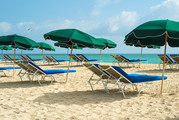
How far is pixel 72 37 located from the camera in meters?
5.88

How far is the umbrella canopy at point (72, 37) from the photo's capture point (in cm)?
593

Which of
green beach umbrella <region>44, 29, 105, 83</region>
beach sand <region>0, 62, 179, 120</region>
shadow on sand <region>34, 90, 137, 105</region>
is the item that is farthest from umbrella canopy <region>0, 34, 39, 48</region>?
shadow on sand <region>34, 90, 137, 105</region>

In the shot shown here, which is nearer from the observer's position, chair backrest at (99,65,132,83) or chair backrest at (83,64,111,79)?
chair backrest at (99,65,132,83)

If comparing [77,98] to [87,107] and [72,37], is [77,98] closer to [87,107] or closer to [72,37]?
[87,107]

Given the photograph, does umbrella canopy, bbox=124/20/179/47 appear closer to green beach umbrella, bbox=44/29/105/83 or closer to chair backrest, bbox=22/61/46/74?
green beach umbrella, bbox=44/29/105/83

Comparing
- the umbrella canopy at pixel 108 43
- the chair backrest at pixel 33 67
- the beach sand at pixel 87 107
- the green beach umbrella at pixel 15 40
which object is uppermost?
the umbrella canopy at pixel 108 43

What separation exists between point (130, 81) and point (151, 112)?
1.24 m

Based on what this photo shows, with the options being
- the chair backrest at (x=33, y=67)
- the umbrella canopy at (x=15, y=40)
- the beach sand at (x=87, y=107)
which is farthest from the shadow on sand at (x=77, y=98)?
the umbrella canopy at (x=15, y=40)

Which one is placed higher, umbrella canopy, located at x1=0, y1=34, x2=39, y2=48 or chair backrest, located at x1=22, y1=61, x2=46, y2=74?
umbrella canopy, located at x1=0, y1=34, x2=39, y2=48

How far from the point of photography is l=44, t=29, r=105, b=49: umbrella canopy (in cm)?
593

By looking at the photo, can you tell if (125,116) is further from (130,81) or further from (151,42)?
(151,42)

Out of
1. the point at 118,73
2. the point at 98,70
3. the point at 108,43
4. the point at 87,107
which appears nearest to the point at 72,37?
the point at 98,70

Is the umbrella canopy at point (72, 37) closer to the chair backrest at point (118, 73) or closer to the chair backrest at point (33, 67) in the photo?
the chair backrest at point (33, 67)

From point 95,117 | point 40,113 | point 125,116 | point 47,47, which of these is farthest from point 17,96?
point 47,47
